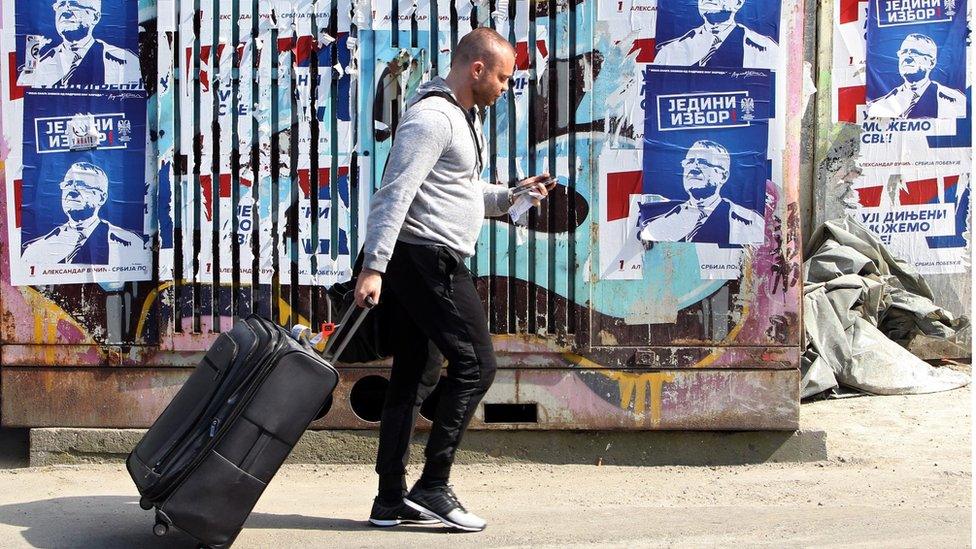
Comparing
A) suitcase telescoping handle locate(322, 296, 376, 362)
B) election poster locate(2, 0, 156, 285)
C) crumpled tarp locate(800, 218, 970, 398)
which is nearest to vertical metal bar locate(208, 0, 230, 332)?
election poster locate(2, 0, 156, 285)

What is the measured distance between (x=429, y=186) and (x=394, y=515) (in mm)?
1174

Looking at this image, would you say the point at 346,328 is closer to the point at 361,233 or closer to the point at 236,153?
the point at 361,233

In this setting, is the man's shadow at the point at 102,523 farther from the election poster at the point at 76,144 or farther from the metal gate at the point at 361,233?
the election poster at the point at 76,144

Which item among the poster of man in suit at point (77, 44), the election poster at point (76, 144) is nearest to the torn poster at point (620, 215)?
the election poster at point (76, 144)

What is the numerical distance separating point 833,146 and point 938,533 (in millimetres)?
3336

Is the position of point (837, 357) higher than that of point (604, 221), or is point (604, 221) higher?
point (604, 221)

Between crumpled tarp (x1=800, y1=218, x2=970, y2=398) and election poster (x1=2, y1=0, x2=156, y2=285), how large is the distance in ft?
11.6

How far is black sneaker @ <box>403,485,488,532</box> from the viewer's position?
157 inches

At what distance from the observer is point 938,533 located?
400 cm

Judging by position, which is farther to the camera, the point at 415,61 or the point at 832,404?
the point at 832,404

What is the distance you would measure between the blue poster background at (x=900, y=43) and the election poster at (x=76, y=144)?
4251mm

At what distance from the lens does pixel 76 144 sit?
15.9 feet

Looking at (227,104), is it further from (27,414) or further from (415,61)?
(27,414)

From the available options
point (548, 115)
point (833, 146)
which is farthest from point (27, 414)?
point (833, 146)
